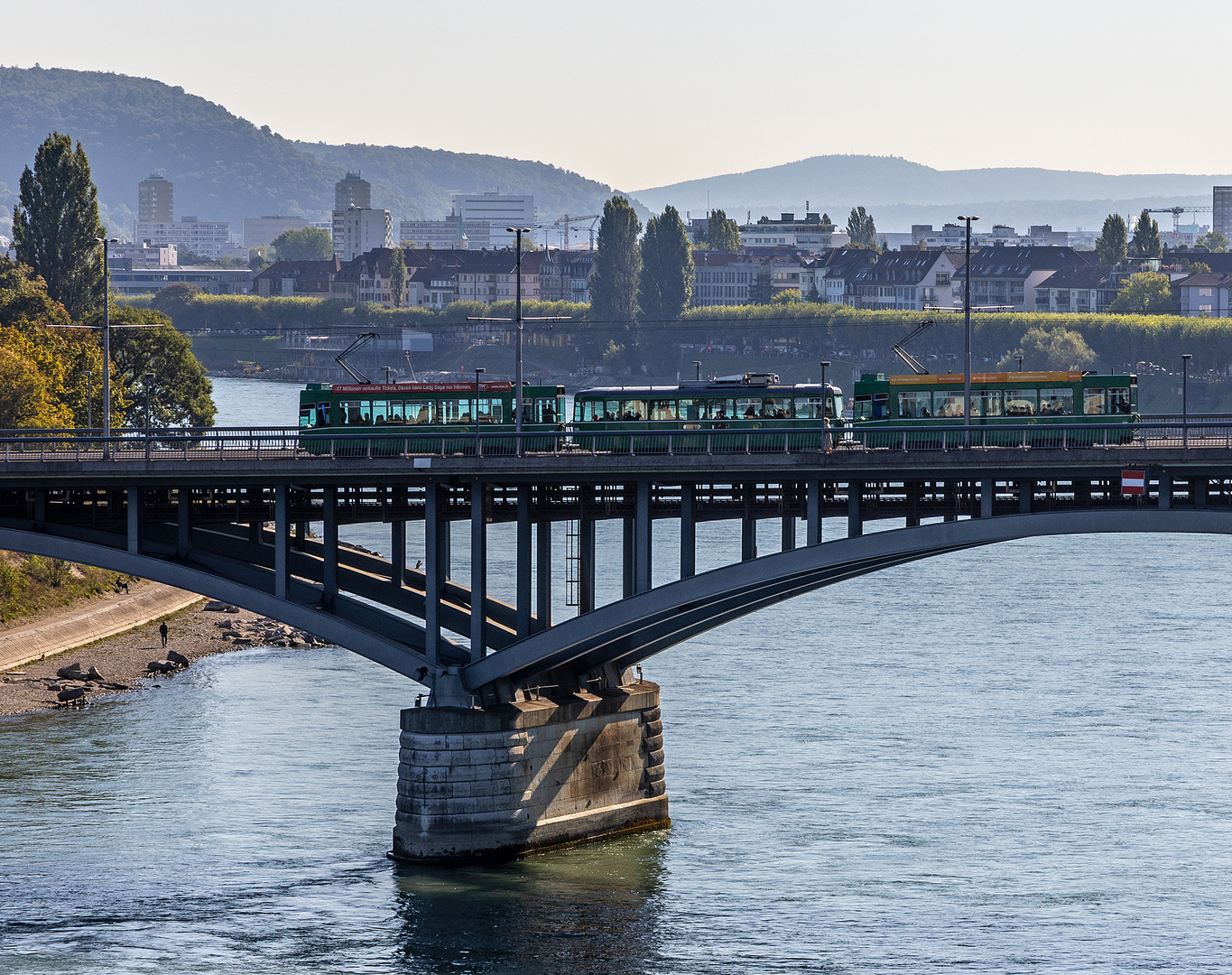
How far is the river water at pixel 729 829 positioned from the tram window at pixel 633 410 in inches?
410

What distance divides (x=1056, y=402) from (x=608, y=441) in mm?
12212

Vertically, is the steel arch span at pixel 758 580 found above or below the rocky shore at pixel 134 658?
above

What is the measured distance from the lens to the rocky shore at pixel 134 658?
66.9m

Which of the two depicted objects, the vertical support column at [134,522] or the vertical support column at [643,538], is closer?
the vertical support column at [643,538]

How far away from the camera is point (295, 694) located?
68.9m

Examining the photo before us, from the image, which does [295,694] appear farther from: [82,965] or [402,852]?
[82,965]

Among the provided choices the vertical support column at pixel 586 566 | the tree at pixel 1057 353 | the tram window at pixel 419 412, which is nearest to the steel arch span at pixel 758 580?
the vertical support column at pixel 586 566

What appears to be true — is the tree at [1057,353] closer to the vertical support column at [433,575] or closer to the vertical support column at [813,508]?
the vertical support column at [813,508]

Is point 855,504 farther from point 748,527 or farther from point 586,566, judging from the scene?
point 586,566

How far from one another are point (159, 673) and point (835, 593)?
3412cm

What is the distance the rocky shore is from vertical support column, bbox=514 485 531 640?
90.2 ft

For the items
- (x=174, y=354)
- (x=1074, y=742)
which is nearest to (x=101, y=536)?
(x=1074, y=742)

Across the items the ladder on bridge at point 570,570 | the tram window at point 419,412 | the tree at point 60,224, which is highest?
the tree at point 60,224

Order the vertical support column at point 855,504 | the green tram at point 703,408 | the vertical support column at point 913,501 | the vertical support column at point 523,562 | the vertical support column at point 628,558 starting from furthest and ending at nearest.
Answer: the green tram at point 703,408, the vertical support column at point 628,558, the vertical support column at point 523,562, the vertical support column at point 913,501, the vertical support column at point 855,504
